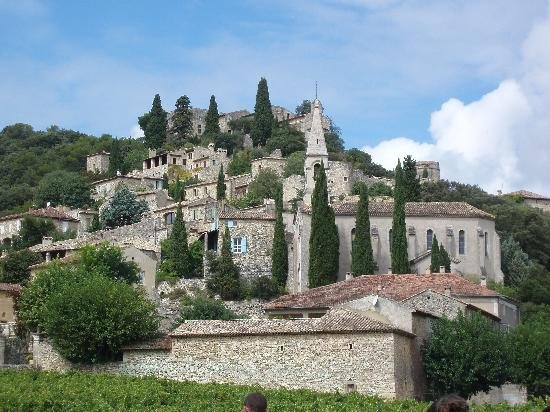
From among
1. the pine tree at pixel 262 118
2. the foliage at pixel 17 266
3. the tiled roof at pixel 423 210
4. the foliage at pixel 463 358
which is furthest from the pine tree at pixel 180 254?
the pine tree at pixel 262 118

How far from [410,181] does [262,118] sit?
43689 mm

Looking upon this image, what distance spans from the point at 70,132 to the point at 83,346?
10807 cm

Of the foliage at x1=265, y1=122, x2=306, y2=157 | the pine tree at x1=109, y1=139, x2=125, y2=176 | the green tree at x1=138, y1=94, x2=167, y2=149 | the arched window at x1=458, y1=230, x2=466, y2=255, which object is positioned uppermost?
the green tree at x1=138, y1=94, x2=167, y2=149

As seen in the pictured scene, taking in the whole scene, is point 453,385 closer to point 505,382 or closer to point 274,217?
point 505,382

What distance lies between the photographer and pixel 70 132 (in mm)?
152500

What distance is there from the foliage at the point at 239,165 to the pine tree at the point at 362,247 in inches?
1697

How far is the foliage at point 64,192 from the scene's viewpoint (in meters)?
104

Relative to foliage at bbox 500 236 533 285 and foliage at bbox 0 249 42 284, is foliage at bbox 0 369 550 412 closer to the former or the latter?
foliage at bbox 0 249 42 284

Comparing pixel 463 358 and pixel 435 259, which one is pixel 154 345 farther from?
pixel 435 259

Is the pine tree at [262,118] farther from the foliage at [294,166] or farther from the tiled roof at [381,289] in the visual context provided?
the tiled roof at [381,289]

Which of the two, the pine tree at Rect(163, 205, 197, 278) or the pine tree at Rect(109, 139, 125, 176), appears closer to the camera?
the pine tree at Rect(163, 205, 197, 278)

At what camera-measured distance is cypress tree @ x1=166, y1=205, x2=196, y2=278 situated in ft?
233

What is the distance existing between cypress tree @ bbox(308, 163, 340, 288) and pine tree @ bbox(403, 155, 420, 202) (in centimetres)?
1582

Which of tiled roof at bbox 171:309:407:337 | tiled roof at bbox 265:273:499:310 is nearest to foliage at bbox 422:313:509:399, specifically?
tiled roof at bbox 171:309:407:337
